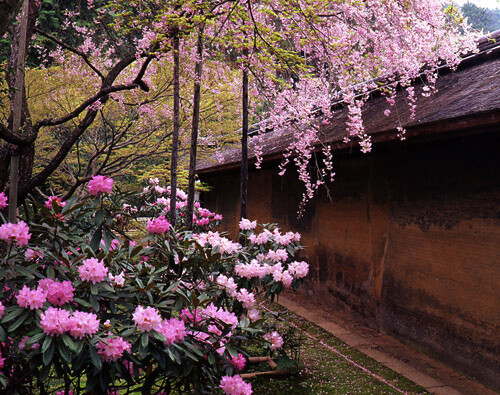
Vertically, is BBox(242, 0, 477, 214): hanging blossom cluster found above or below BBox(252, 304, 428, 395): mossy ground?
above

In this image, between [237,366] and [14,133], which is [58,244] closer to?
[14,133]

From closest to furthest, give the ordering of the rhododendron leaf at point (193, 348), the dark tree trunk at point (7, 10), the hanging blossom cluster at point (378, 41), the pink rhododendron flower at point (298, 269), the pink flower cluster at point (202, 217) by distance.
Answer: the dark tree trunk at point (7, 10) → the rhododendron leaf at point (193, 348) → the pink rhododendron flower at point (298, 269) → the hanging blossom cluster at point (378, 41) → the pink flower cluster at point (202, 217)

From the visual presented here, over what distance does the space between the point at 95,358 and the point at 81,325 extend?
17 centimetres

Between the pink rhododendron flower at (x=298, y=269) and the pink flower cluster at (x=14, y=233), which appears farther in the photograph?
the pink rhododendron flower at (x=298, y=269)

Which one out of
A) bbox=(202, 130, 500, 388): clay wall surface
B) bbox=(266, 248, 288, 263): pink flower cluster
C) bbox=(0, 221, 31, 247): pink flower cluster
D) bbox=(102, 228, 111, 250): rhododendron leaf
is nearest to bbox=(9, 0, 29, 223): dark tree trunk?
bbox=(0, 221, 31, 247): pink flower cluster

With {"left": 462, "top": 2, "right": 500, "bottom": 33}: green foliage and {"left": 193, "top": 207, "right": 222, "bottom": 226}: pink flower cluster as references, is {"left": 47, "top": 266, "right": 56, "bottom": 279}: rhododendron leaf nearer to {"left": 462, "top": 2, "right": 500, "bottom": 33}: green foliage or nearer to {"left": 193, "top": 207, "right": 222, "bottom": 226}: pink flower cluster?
{"left": 193, "top": 207, "right": 222, "bottom": 226}: pink flower cluster

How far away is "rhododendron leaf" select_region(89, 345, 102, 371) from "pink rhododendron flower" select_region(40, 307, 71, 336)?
161 mm

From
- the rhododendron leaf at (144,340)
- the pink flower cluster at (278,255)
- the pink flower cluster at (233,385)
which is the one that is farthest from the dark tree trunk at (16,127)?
the pink flower cluster at (278,255)

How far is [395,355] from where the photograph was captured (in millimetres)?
5344

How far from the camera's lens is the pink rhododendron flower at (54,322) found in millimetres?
2168

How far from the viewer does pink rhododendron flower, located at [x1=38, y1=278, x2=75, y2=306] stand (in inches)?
95.2

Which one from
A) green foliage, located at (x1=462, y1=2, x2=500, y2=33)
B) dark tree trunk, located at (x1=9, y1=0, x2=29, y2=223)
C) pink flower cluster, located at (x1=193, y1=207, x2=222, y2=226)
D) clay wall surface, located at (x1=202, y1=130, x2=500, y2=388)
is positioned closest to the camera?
dark tree trunk, located at (x1=9, y1=0, x2=29, y2=223)

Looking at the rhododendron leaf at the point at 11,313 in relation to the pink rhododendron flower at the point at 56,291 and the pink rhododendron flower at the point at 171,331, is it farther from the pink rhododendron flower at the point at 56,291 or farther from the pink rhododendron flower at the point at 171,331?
the pink rhododendron flower at the point at 171,331

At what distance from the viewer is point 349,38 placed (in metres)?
5.75
